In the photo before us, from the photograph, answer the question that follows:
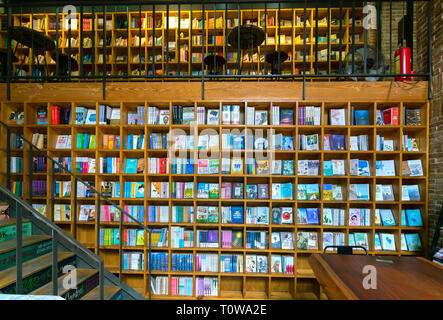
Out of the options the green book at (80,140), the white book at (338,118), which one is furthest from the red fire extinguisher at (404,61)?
the green book at (80,140)

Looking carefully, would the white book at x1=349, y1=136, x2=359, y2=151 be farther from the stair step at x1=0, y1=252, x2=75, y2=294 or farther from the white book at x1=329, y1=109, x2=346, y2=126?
the stair step at x1=0, y1=252, x2=75, y2=294

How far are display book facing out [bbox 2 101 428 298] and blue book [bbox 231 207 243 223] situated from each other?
0.04ft

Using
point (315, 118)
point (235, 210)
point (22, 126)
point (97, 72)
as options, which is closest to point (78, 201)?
point (22, 126)

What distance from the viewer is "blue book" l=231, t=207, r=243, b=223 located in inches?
110

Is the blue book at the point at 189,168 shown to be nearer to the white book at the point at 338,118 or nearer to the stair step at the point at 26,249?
the stair step at the point at 26,249

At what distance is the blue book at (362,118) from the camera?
279cm

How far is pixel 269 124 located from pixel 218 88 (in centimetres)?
79

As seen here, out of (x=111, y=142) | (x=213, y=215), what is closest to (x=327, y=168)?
(x=213, y=215)

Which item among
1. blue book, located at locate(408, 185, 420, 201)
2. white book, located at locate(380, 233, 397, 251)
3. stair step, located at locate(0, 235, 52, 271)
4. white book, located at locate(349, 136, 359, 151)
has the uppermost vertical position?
white book, located at locate(349, 136, 359, 151)

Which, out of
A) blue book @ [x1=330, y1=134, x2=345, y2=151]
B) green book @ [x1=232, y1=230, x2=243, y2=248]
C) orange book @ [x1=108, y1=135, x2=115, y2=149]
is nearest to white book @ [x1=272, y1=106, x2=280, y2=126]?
blue book @ [x1=330, y1=134, x2=345, y2=151]

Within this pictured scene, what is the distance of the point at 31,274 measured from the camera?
1.83m

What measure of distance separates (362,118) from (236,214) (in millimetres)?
1981

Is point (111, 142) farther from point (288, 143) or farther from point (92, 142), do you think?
point (288, 143)
